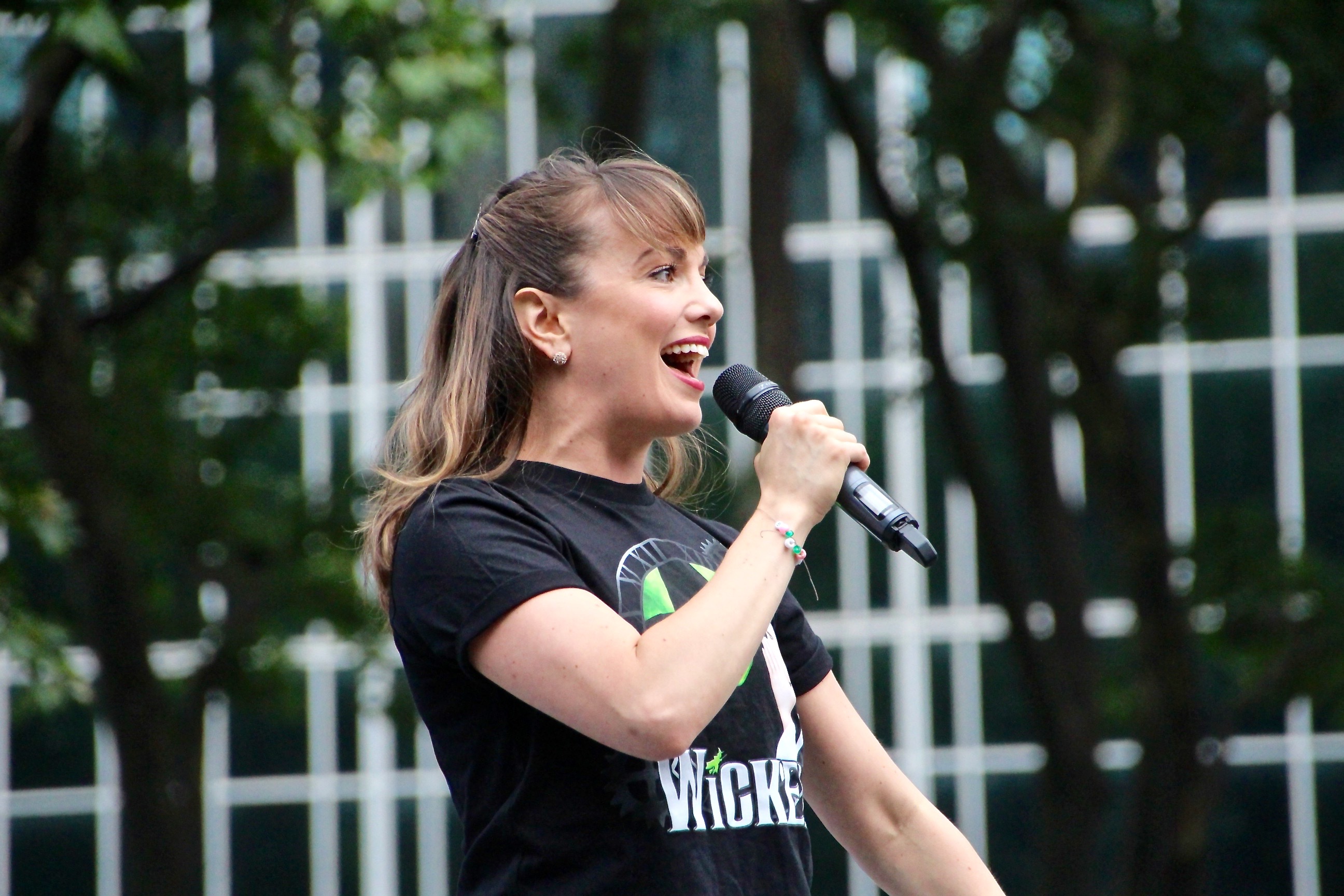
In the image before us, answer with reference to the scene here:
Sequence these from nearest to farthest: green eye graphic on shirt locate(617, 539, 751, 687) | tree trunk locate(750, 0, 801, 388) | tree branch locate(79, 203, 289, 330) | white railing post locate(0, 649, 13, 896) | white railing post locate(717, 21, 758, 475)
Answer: green eye graphic on shirt locate(617, 539, 751, 687), tree branch locate(79, 203, 289, 330), tree trunk locate(750, 0, 801, 388), white railing post locate(717, 21, 758, 475), white railing post locate(0, 649, 13, 896)

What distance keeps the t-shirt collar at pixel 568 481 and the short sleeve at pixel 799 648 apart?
201 mm

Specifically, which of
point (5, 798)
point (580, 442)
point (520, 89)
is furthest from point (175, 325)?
point (5, 798)

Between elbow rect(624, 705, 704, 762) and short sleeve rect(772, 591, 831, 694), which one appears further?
short sleeve rect(772, 591, 831, 694)

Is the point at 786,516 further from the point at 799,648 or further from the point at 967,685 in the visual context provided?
the point at 967,685

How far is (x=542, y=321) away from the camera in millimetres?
2412

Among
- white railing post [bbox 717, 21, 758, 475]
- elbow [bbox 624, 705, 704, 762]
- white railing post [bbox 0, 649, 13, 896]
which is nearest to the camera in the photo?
elbow [bbox 624, 705, 704, 762]

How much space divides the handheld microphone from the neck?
18 cm

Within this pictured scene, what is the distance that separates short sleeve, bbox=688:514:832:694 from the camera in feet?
8.23

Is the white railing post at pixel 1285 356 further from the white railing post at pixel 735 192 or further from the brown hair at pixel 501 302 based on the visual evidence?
the brown hair at pixel 501 302

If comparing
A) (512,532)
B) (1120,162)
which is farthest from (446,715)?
(1120,162)

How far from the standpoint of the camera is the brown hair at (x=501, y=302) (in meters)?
2.40

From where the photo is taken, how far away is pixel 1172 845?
31.4ft

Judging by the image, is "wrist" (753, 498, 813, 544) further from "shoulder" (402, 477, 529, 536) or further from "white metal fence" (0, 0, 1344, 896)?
"white metal fence" (0, 0, 1344, 896)

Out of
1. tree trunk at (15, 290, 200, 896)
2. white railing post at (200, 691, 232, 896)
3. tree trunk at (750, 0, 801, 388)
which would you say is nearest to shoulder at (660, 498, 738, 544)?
tree trunk at (15, 290, 200, 896)
